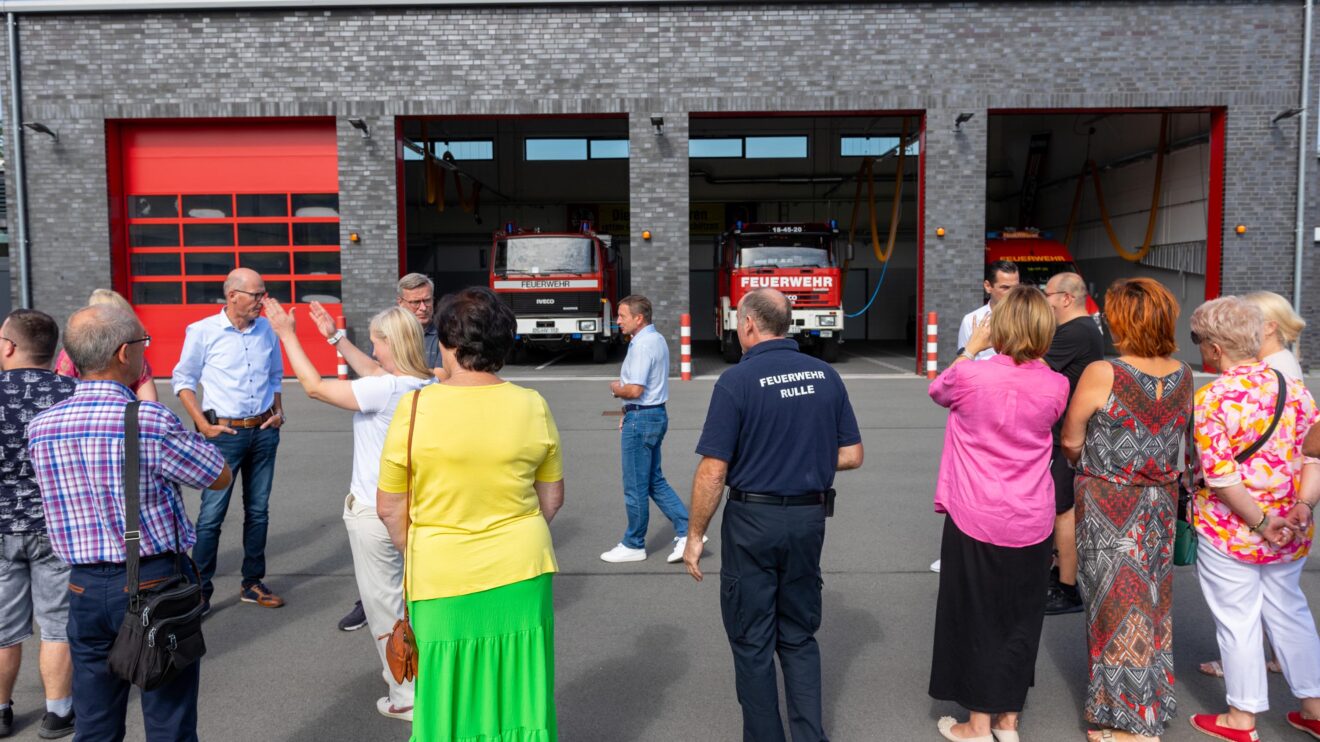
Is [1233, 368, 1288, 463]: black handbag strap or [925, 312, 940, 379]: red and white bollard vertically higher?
[1233, 368, 1288, 463]: black handbag strap

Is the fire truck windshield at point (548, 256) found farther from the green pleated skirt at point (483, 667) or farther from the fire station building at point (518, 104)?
the green pleated skirt at point (483, 667)

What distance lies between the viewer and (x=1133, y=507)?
3.75 meters

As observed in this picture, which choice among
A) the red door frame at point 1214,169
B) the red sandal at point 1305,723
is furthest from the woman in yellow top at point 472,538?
the red door frame at point 1214,169

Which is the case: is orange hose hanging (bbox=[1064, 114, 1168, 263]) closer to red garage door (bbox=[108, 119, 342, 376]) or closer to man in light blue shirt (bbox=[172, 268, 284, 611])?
red garage door (bbox=[108, 119, 342, 376])

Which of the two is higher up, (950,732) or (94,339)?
(94,339)

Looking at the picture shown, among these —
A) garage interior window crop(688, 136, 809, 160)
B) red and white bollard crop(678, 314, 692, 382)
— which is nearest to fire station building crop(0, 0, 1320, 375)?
red and white bollard crop(678, 314, 692, 382)

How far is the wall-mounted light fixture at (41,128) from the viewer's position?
55.3ft

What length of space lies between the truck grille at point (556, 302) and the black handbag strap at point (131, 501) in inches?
707

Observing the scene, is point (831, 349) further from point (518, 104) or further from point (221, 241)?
point (221, 241)

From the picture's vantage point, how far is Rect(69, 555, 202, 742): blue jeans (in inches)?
118

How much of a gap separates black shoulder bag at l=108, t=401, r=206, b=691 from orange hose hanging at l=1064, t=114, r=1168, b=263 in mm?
21851

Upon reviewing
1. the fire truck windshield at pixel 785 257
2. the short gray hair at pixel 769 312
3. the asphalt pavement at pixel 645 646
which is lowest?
the asphalt pavement at pixel 645 646

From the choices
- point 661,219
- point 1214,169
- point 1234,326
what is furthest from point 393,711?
point 1214,169

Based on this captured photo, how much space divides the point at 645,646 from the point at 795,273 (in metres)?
16.2
